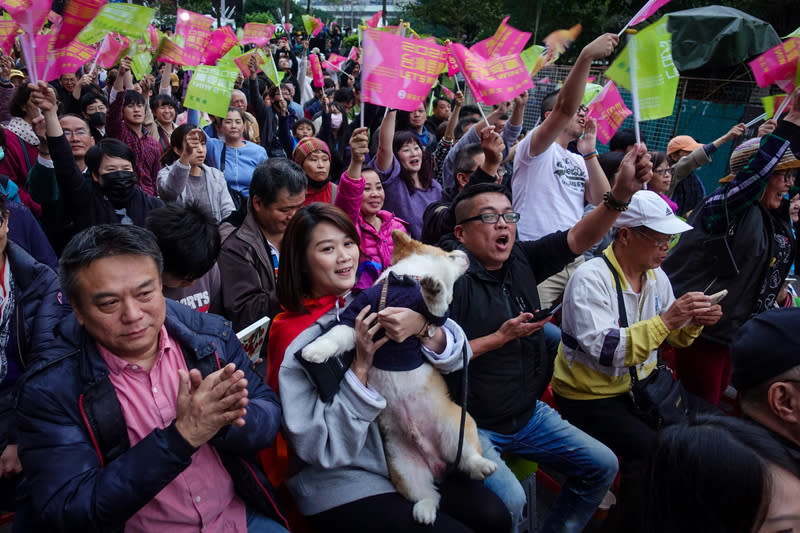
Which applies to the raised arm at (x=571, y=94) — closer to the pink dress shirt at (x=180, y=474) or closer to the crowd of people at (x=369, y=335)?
the crowd of people at (x=369, y=335)

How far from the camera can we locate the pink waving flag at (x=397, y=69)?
11.5ft

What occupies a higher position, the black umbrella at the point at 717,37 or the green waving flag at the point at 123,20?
the black umbrella at the point at 717,37

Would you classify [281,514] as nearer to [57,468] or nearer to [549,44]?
[57,468]

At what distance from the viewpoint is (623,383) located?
9.09ft

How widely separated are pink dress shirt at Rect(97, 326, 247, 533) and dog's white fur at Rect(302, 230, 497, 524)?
59cm

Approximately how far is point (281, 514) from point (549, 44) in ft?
11.8

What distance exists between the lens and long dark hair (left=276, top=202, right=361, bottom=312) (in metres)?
2.20

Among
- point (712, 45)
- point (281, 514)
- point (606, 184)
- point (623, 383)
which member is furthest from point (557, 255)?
point (712, 45)

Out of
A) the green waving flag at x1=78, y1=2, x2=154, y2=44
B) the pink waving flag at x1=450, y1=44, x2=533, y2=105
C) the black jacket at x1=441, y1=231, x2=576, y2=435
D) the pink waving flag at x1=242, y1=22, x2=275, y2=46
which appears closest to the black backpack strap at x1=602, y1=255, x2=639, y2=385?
the black jacket at x1=441, y1=231, x2=576, y2=435

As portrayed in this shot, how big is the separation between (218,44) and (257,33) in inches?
61.4

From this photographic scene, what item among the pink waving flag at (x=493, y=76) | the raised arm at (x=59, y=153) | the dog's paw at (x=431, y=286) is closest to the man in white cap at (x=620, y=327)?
the dog's paw at (x=431, y=286)

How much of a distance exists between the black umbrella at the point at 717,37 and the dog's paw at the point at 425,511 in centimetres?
1183

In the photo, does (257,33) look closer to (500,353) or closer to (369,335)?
(500,353)

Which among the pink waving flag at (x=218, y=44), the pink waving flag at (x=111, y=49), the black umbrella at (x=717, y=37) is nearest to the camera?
the pink waving flag at (x=111, y=49)
